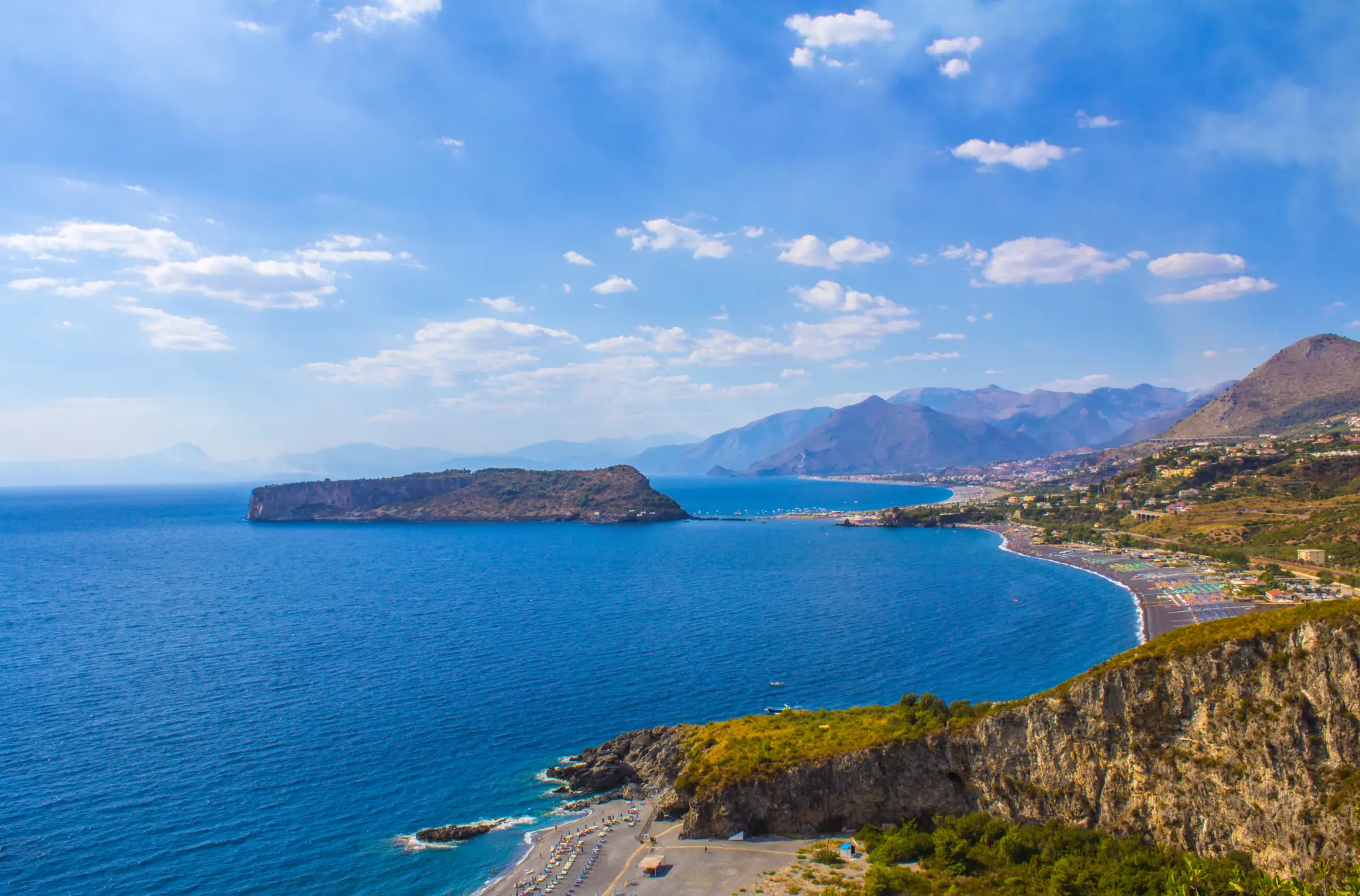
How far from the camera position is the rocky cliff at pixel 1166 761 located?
26.8 metres

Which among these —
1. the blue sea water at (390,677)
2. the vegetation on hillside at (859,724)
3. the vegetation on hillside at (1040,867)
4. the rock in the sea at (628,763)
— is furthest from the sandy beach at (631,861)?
the vegetation on hillside at (1040,867)

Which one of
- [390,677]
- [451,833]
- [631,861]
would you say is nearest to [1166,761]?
[631,861]

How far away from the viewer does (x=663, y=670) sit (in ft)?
202

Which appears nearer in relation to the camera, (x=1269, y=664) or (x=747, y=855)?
(x=1269, y=664)

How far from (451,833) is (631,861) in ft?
31.7

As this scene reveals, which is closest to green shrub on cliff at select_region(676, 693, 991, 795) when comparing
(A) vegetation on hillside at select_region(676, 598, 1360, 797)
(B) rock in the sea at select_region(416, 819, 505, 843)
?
(A) vegetation on hillside at select_region(676, 598, 1360, 797)

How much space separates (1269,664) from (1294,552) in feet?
306

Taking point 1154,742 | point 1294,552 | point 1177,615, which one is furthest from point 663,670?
point 1294,552

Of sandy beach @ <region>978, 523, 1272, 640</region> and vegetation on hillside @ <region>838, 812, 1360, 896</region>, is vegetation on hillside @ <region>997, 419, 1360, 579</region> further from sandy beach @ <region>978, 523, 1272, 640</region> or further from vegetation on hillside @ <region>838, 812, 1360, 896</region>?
vegetation on hillside @ <region>838, 812, 1360, 896</region>

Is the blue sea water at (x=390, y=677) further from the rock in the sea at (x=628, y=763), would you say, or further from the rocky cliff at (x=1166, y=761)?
the rocky cliff at (x=1166, y=761)

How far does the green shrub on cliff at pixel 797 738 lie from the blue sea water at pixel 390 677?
334 inches

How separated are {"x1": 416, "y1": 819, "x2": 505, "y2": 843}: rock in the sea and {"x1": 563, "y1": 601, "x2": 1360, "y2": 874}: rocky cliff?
1046 cm

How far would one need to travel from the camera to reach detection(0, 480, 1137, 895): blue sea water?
35.7 m

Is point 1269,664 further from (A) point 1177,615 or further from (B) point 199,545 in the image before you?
(B) point 199,545
